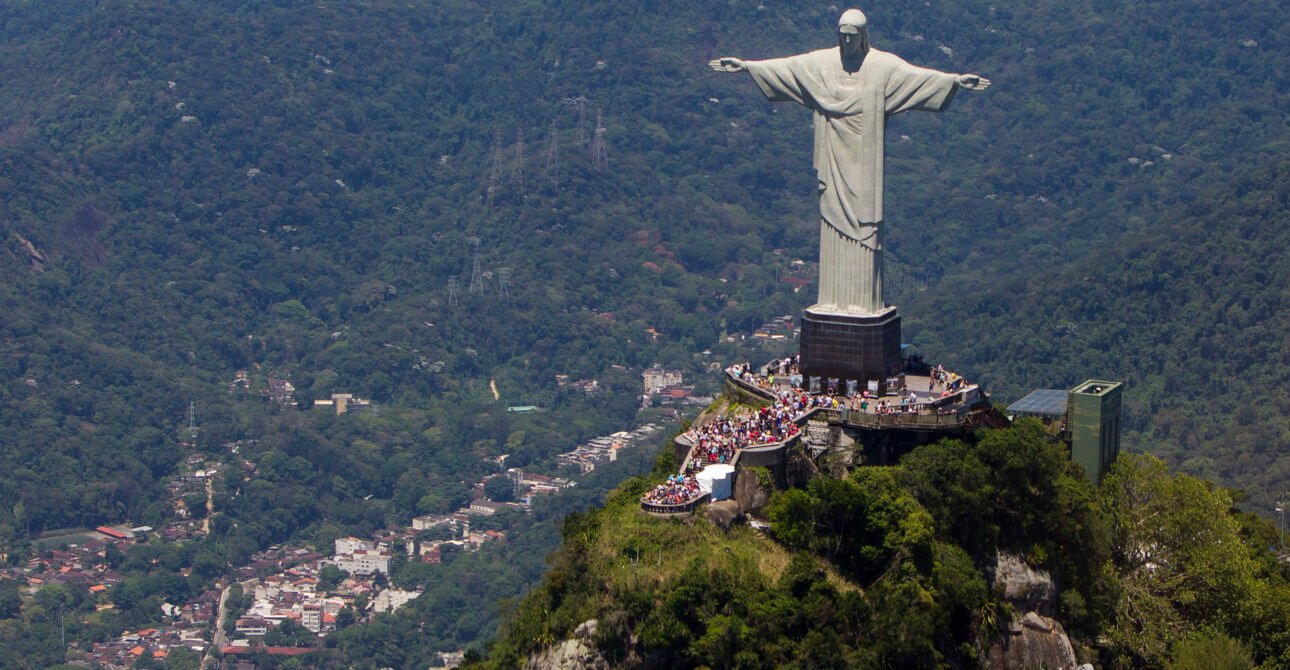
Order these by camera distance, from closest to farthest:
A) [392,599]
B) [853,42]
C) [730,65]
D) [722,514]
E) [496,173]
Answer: [722,514], [853,42], [730,65], [392,599], [496,173]

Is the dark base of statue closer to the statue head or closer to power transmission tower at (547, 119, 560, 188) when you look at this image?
the statue head

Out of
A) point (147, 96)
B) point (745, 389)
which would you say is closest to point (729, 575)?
point (745, 389)

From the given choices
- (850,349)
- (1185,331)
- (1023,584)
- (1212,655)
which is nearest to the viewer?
(1023,584)

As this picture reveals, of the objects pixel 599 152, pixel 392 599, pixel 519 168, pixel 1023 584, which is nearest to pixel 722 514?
pixel 1023 584

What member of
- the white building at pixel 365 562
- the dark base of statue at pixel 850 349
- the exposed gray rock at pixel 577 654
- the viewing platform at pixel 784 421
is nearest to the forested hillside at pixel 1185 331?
the white building at pixel 365 562

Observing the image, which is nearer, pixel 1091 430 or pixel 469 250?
pixel 1091 430

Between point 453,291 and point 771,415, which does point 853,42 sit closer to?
point 771,415

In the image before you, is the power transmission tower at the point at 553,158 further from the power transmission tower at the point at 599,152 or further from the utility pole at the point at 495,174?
the utility pole at the point at 495,174
